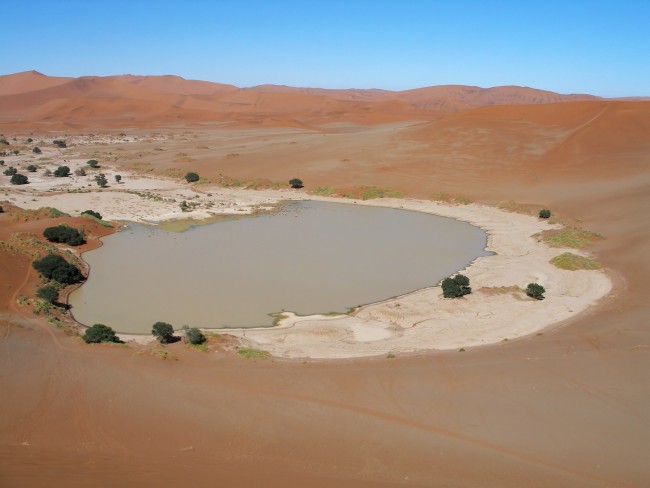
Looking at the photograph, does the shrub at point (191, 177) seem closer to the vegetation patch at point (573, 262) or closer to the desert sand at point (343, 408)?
the desert sand at point (343, 408)

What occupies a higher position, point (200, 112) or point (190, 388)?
point (200, 112)

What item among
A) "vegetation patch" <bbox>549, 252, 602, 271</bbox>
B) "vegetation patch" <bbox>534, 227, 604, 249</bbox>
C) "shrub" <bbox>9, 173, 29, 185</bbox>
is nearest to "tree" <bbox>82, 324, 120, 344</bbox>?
"vegetation patch" <bbox>549, 252, 602, 271</bbox>

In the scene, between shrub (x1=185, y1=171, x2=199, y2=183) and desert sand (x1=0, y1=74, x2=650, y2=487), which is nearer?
desert sand (x1=0, y1=74, x2=650, y2=487)

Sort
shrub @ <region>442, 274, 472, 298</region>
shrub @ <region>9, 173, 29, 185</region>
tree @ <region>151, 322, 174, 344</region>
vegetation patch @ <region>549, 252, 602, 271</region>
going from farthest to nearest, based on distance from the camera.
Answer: shrub @ <region>9, 173, 29, 185</region> → vegetation patch @ <region>549, 252, 602, 271</region> → shrub @ <region>442, 274, 472, 298</region> → tree @ <region>151, 322, 174, 344</region>

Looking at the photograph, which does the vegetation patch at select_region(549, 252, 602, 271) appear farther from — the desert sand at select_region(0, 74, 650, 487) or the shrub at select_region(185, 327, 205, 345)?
the shrub at select_region(185, 327, 205, 345)

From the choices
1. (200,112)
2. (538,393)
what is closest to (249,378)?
(538,393)

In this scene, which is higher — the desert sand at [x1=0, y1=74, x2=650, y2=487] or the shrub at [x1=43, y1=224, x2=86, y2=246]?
the shrub at [x1=43, y1=224, x2=86, y2=246]

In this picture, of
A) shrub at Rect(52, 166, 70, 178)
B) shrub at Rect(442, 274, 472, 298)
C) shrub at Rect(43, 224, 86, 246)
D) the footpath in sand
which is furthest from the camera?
shrub at Rect(52, 166, 70, 178)

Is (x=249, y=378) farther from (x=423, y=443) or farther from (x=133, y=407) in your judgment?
(x=423, y=443)
